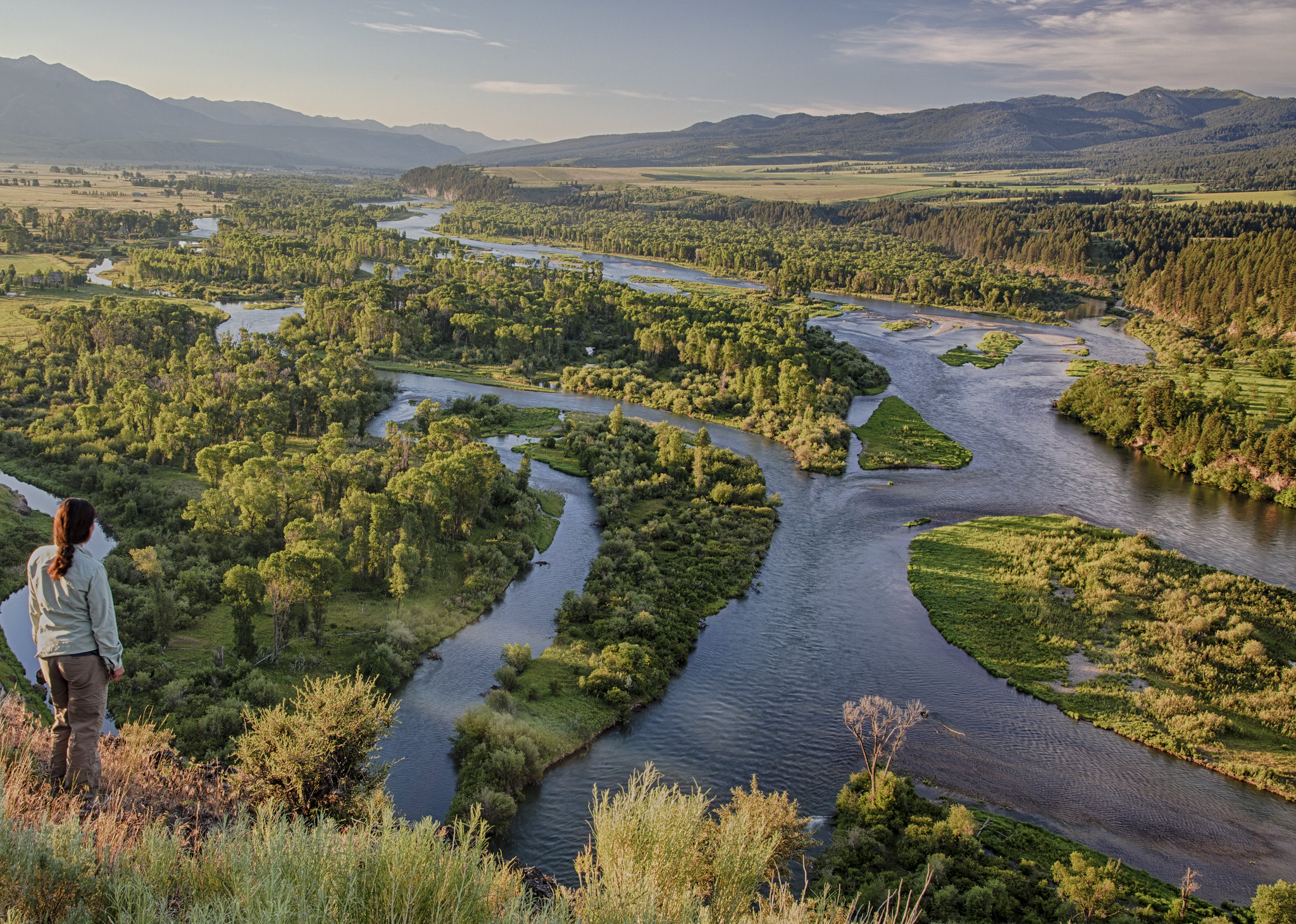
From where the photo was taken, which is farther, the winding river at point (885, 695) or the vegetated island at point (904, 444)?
the vegetated island at point (904, 444)

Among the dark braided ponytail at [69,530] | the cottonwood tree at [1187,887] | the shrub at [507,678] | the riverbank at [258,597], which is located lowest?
the cottonwood tree at [1187,887]

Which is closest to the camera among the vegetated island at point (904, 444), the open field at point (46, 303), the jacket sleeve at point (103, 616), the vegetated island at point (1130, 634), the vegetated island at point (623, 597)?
the jacket sleeve at point (103, 616)

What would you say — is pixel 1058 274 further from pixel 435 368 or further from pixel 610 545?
pixel 610 545

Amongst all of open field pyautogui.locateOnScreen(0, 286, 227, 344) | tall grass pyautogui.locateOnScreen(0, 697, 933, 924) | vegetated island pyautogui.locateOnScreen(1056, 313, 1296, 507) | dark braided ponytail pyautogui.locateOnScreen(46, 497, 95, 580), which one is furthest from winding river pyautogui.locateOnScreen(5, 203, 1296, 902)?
open field pyautogui.locateOnScreen(0, 286, 227, 344)

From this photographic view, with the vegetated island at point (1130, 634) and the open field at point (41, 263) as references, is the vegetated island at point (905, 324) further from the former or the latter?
the open field at point (41, 263)

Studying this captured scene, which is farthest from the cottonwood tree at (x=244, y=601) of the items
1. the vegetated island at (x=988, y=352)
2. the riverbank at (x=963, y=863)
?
the vegetated island at (x=988, y=352)

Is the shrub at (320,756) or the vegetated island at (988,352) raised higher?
the vegetated island at (988,352)

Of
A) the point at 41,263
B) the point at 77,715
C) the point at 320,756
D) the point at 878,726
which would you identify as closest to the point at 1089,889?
the point at 878,726

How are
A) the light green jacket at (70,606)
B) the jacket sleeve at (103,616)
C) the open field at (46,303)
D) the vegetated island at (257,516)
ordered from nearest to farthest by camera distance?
the light green jacket at (70,606) < the jacket sleeve at (103,616) < the vegetated island at (257,516) < the open field at (46,303)
